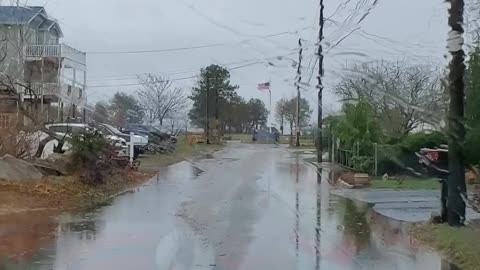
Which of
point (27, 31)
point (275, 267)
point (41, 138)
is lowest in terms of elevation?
point (275, 267)

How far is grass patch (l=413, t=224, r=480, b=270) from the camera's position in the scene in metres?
9.52

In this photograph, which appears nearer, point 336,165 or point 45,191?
point 45,191

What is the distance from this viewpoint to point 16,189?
16.2m

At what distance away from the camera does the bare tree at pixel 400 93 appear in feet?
45.6

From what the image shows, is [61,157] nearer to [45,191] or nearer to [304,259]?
[45,191]

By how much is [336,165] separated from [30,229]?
21644 mm

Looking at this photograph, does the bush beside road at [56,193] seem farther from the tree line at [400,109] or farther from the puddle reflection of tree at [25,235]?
the tree line at [400,109]

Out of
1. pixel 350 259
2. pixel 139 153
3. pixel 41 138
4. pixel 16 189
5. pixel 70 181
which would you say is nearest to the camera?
pixel 350 259

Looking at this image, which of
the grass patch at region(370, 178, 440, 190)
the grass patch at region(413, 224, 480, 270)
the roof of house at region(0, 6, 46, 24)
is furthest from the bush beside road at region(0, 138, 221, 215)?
the roof of house at region(0, 6, 46, 24)

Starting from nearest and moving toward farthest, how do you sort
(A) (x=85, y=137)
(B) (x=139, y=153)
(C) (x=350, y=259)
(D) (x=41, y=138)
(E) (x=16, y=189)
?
(C) (x=350, y=259) → (E) (x=16, y=189) → (A) (x=85, y=137) → (D) (x=41, y=138) → (B) (x=139, y=153)

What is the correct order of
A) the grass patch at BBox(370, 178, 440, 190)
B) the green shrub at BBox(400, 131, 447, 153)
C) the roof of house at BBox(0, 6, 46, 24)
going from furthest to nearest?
the roof of house at BBox(0, 6, 46, 24) < the green shrub at BBox(400, 131, 447, 153) < the grass patch at BBox(370, 178, 440, 190)

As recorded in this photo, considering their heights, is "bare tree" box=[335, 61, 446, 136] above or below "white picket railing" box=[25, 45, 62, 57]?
below

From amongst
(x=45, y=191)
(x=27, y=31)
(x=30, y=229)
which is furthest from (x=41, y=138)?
(x=27, y=31)

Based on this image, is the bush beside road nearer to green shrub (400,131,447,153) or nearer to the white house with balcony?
green shrub (400,131,447,153)
